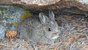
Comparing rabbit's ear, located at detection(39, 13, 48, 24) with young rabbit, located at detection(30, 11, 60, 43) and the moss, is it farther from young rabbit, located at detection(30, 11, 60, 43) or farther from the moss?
the moss

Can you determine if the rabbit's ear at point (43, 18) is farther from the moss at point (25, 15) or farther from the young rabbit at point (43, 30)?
the moss at point (25, 15)

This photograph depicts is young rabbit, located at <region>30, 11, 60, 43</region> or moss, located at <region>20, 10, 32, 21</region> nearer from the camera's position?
young rabbit, located at <region>30, 11, 60, 43</region>

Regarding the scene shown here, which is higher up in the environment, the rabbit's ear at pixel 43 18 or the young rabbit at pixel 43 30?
the rabbit's ear at pixel 43 18

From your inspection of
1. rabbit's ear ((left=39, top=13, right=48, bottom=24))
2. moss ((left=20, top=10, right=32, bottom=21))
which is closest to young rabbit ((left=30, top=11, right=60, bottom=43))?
rabbit's ear ((left=39, top=13, right=48, bottom=24))

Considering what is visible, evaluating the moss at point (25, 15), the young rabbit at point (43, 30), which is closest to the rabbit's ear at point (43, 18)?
the young rabbit at point (43, 30)

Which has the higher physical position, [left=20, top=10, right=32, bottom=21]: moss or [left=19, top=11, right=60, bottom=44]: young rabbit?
[left=20, top=10, right=32, bottom=21]: moss

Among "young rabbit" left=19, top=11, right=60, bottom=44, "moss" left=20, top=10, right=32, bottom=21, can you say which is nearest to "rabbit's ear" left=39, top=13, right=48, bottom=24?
"young rabbit" left=19, top=11, right=60, bottom=44

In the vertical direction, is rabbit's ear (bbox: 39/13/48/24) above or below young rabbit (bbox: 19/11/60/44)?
above

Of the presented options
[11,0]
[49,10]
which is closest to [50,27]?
[49,10]
